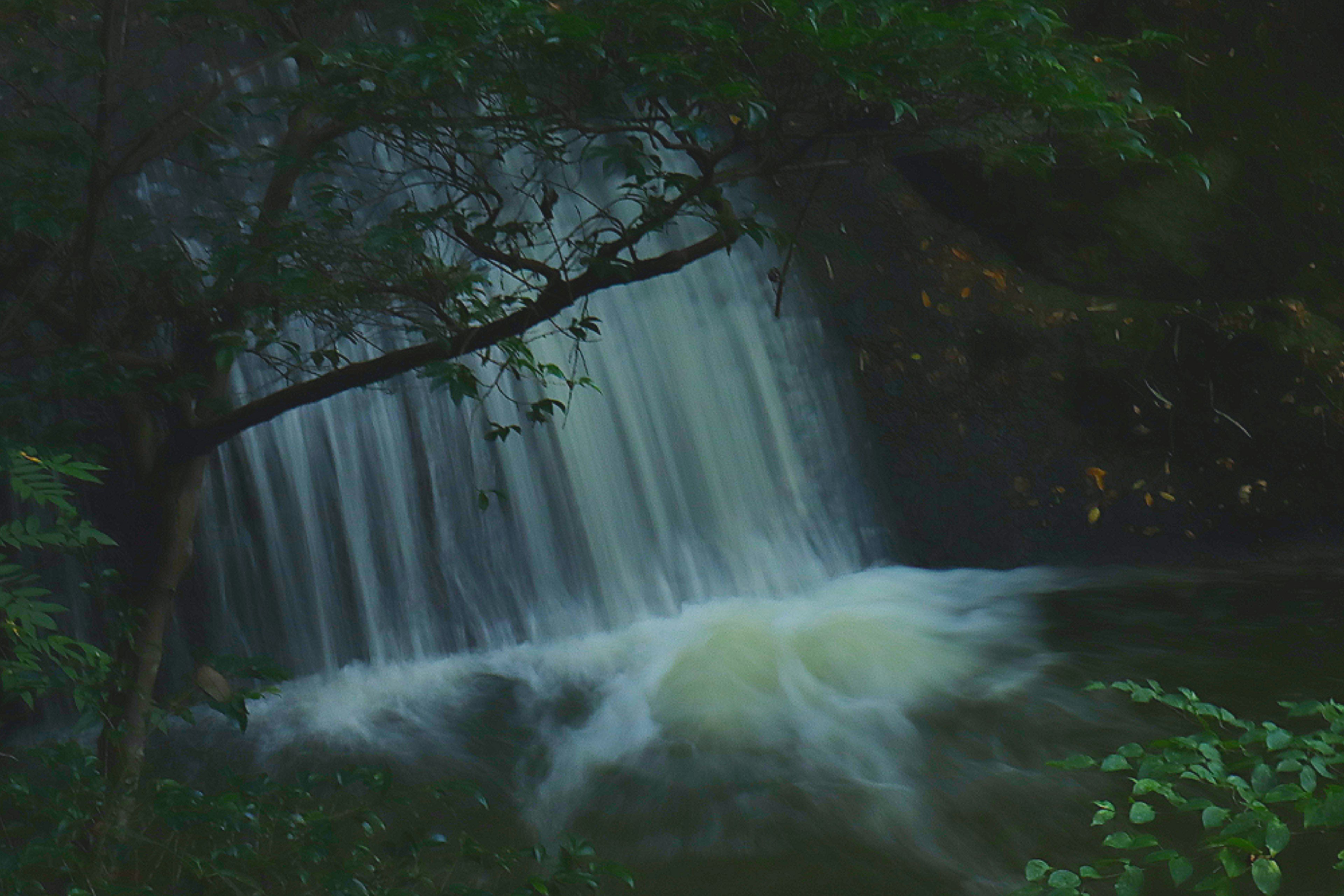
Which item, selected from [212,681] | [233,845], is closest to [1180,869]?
[233,845]

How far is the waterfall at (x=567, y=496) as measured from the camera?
5691 mm

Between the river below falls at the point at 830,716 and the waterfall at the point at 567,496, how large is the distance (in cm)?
27

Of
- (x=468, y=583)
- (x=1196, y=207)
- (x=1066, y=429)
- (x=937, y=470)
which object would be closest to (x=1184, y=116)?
(x=1196, y=207)

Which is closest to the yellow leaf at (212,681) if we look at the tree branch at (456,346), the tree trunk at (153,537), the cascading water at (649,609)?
the cascading water at (649,609)

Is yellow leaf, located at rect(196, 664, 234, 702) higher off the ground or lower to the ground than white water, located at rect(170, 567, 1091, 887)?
higher

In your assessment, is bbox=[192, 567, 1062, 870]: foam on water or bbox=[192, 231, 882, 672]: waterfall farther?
bbox=[192, 231, 882, 672]: waterfall

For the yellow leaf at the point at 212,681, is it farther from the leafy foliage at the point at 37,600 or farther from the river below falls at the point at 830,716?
the leafy foliage at the point at 37,600

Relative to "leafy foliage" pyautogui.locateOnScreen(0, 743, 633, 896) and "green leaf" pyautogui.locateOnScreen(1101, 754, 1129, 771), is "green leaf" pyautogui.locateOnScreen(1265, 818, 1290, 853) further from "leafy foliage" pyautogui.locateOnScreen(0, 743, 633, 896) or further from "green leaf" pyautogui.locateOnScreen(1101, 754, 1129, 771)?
"leafy foliage" pyautogui.locateOnScreen(0, 743, 633, 896)

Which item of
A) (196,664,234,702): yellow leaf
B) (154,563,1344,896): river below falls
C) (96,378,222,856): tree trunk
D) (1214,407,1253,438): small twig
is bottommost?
(154,563,1344,896): river below falls

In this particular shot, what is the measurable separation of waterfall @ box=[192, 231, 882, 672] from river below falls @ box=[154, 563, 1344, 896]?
270 mm

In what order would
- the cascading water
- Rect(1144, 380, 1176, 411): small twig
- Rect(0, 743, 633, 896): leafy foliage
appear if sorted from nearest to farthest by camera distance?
Rect(0, 743, 633, 896): leafy foliage, the cascading water, Rect(1144, 380, 1176, 411): small twig

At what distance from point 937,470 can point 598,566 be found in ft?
7.57

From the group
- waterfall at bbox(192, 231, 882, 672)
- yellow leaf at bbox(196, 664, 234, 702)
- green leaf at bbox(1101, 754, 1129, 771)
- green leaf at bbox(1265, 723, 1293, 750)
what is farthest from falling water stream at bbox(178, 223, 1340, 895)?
green leaf at bbox(1265, 723, 1293, 750)

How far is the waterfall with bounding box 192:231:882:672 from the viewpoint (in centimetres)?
569
